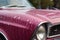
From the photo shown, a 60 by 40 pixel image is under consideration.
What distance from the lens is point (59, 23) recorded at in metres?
4.47

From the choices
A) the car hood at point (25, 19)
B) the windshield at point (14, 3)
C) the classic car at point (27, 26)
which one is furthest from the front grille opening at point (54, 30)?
the windshield at point (14, 3)

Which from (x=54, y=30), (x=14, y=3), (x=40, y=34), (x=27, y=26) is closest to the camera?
(x=27, y=26)

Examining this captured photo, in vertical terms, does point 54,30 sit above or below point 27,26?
below

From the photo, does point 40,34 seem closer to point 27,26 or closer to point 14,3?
point 27,26

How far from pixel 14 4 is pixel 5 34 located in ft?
4.17

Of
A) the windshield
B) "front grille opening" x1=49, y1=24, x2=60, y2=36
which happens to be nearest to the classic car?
"front grille opening" x1=49, y1=24, x2=60, y2=36

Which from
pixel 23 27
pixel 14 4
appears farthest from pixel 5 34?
pixel 14 4

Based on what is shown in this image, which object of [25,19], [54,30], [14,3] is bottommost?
[54,30]

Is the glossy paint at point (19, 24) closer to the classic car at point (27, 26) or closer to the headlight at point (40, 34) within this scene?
the classic car at point (27, 26)

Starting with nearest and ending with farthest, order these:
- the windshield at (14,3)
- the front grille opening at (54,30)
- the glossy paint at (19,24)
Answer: the glossy paint at (19,24) → the front grille opening at (54,30) → the windshield at (14,3)

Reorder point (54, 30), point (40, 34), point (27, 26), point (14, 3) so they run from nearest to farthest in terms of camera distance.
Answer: point (27, 26) < point (40, 34) < point (54, 30) < point (14, 3)

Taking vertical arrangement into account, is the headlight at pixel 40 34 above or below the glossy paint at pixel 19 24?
below

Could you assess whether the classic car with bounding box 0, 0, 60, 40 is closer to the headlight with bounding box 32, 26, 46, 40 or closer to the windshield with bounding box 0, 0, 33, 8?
the headlight with bounding box 32, 26, 46, 40

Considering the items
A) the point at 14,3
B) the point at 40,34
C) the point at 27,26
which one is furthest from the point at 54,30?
the point at 14,3
